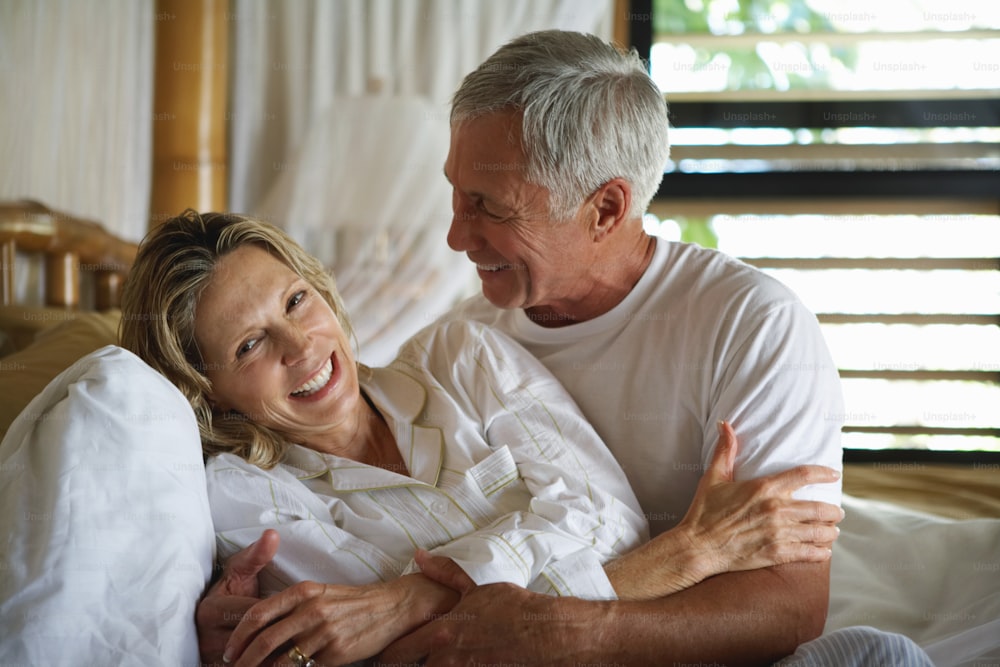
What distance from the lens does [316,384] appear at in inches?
57.1

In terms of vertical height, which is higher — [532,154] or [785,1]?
[785,1]

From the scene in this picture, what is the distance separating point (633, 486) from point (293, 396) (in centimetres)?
57

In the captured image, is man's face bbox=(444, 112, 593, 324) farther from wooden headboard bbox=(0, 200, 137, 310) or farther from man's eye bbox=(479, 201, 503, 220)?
wooden headboard bbox=(0, 200, 137, 310)

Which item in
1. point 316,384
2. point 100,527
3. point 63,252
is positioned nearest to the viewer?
point 100,527

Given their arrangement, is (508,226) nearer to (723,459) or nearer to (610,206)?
(610,206)

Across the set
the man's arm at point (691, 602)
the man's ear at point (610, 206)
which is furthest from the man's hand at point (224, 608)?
the man's ear at point (610, 206)

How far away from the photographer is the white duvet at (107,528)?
1.06m

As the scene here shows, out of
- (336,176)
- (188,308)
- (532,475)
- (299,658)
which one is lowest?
(299,658)

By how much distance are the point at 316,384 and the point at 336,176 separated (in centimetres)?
198

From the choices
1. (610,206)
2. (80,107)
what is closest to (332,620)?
(610,206)

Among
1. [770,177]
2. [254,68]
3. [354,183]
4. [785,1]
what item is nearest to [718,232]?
[770,177]

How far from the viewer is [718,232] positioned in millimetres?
3506

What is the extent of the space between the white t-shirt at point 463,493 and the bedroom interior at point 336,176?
533 mm

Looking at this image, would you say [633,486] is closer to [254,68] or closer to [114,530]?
[114,530]
